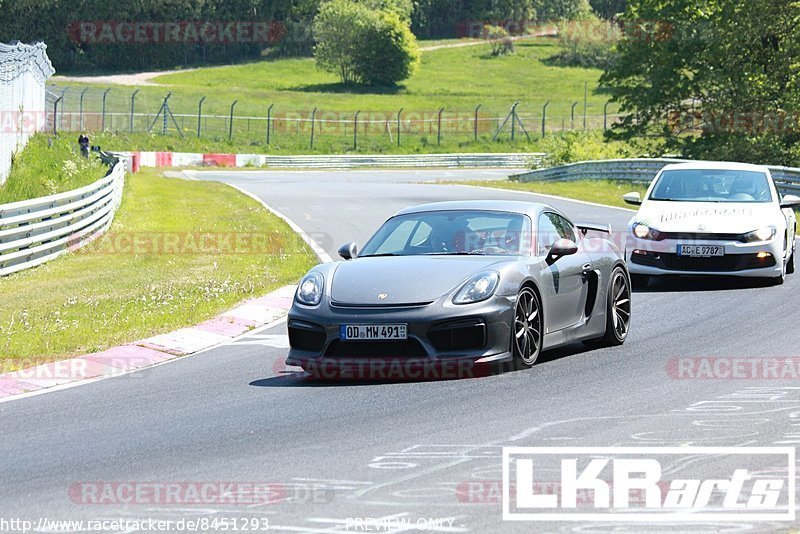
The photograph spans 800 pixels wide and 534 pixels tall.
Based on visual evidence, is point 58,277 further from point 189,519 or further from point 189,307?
point 189,519

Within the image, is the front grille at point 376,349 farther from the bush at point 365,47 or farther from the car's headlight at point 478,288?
the bush at point 365,47

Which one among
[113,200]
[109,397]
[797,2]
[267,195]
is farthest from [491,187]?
[109,397]

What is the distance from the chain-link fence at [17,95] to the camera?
A: 29.2m

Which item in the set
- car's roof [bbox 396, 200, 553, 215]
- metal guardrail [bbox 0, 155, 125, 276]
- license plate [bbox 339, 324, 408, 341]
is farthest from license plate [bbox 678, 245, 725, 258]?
metal guardrail [bbox 0, 155, 125, 276]

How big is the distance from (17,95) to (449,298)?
79.6ft

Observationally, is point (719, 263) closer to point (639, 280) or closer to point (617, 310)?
point (639, 280)

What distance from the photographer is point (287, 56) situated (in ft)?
436

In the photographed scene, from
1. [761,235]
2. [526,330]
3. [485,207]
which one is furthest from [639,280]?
[526,330]

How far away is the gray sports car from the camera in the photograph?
9.64m

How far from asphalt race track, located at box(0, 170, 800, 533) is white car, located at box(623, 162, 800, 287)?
3417 mm

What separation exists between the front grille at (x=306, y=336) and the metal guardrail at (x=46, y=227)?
1112cm

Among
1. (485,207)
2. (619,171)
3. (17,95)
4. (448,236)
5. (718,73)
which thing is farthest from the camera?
(718,73)

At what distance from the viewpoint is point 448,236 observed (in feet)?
35.8

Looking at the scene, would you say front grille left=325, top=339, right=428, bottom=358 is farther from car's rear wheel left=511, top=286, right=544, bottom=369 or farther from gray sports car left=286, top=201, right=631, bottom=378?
car's rear wheel left=511, top=286, right=544, bottom=369
